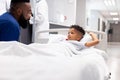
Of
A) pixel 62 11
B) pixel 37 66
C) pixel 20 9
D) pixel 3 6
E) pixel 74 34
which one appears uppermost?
pixel 62 11

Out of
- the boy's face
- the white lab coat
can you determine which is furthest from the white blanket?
the white lab coat

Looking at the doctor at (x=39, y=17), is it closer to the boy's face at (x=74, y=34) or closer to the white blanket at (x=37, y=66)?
the boy's face at (x=74, y=34)

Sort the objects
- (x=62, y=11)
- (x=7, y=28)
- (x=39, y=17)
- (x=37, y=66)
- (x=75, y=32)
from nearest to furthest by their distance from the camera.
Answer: (x=37, y=66)
(x=7, y=28)
(x=75, y=32)
(x=39, y=17)
(x=62, y=11)

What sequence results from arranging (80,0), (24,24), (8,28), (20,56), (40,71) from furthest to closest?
(80,0)
(24,24)
(8,28)
(20,56)
(40,71)

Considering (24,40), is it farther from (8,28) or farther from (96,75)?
(96,75)

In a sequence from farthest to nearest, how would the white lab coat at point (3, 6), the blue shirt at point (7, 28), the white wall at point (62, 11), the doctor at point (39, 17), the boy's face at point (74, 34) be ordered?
the white wall at point (62, 11) < the doctor at point (39, 17) < the white lab coat at point (3, 6) < the boy's face at point (74, 34) < the blue shirt at point (7, 28)

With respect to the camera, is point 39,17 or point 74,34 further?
point 39,17

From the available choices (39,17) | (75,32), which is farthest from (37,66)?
(39,17)

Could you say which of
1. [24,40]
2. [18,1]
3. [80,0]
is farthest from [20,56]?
[80,0]

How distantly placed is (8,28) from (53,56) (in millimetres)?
618

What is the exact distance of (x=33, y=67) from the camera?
1071 millimetres

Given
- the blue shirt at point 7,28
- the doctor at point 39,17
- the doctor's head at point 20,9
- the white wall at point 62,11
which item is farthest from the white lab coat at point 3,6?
the white wall at point 62,11

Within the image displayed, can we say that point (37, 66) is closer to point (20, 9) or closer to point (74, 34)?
point (20, 9)

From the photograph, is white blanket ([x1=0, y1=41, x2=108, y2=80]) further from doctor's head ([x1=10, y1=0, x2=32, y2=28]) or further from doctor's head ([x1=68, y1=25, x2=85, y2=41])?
doctor's head ([x1=68, y1=25, x2=85, y2=41])
